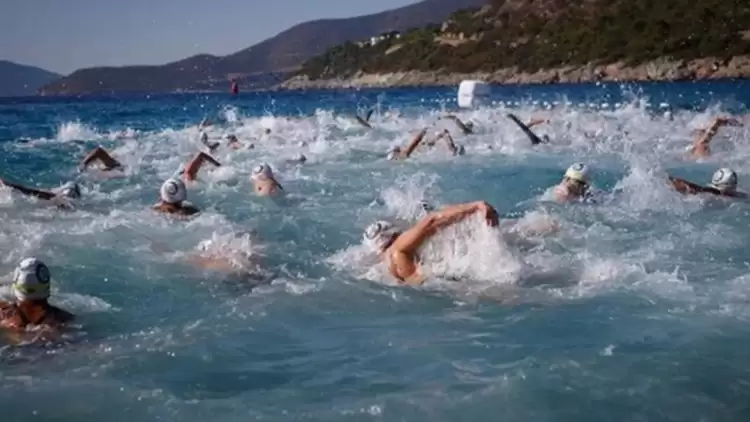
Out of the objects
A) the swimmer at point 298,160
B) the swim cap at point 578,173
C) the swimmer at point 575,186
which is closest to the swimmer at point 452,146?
the swimmer at point 298,160

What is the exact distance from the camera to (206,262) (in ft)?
35.2

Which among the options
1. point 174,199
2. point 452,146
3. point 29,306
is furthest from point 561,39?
point 29,306

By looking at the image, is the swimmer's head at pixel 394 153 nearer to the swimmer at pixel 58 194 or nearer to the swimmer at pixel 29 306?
the swimmer at pixel 58 194

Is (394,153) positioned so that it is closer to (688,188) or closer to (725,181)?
(688,188)

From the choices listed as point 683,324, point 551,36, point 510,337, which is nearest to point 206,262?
point 510,337

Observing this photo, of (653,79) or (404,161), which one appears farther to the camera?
(653,79)

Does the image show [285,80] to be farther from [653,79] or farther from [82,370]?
[82,370]

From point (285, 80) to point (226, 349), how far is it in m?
184

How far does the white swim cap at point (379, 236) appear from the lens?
10.4 m

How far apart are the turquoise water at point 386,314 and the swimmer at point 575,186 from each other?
0.27 m

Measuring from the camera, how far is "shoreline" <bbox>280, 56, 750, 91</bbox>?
87.7m

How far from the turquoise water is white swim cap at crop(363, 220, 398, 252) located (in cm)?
28

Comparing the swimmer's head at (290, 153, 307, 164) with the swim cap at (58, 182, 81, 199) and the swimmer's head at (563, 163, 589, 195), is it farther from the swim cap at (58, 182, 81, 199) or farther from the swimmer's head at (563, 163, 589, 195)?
the swimmer's head at (563, 163, 589, 195)

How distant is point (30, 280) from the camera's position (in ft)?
25.9
